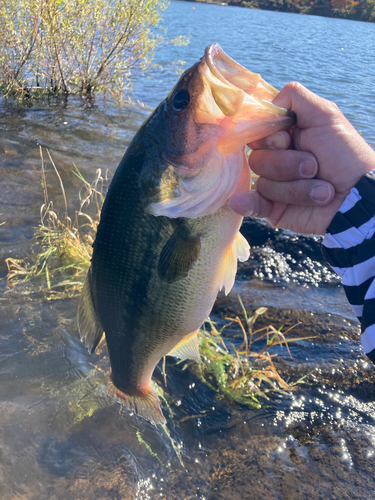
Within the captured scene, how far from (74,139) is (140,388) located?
25.7 feet

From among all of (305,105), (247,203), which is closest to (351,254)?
(247,203)

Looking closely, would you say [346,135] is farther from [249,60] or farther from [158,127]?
[249,60]

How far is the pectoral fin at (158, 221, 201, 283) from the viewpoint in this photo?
6.01 feet

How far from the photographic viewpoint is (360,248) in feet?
6.40

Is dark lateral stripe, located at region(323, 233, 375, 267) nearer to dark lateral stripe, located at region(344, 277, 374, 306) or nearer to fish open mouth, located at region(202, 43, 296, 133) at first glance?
dark lateral stripe, located at region(344, 277, 374, 306)

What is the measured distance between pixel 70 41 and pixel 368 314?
10.6m

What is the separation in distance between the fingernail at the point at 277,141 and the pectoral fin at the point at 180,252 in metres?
0.61

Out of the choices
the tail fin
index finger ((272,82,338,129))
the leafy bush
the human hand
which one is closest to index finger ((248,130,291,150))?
the human hand

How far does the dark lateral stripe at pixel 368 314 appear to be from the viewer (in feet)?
6.20

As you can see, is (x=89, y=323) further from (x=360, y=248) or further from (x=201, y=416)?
(x=360, y=248)

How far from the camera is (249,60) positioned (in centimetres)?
1855

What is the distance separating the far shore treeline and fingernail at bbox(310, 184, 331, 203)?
222ft

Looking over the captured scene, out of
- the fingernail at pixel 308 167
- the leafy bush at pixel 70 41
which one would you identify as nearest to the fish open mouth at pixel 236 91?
the fingernail at pixel 308 167

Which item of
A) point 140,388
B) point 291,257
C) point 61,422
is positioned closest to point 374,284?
point 140,388
